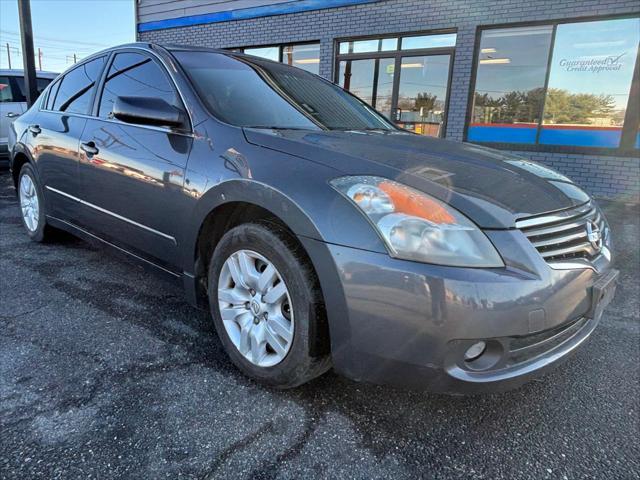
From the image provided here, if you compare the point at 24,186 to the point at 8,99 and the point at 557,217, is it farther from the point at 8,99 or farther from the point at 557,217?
the point at 8,99

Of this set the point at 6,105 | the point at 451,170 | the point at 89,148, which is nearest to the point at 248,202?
the point at 451,170

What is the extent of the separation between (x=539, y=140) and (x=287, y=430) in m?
6.78

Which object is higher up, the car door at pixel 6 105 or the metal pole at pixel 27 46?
the metal pole at pixel 27 46

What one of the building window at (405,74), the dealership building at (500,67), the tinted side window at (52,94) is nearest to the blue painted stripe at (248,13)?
the dealership building at (500,67)

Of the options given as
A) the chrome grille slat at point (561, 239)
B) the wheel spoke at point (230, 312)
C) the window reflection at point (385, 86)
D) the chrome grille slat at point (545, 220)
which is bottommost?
the wheel spoke at point (230, 312)

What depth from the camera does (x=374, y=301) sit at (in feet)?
5.48

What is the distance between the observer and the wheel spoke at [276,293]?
196cm

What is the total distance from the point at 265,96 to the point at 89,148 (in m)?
1.27

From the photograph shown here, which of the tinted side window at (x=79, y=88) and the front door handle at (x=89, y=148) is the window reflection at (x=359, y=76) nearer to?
the tinted side window at (x=79, y=88)

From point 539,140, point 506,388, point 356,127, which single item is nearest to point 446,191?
point 506,388

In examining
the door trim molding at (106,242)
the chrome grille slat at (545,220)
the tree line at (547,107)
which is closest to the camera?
the chrome grille slat at (545,220)

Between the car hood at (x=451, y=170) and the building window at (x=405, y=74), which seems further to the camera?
the building window at (x=405, y=74)

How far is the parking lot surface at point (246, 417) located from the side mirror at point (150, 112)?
928 mm

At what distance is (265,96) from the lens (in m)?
2.67
